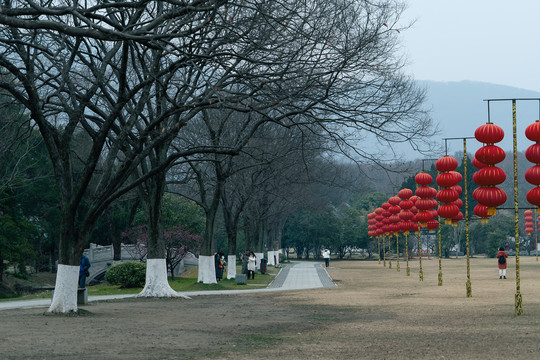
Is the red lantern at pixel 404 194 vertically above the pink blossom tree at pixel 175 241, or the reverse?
the red lantern at pixel 404 194

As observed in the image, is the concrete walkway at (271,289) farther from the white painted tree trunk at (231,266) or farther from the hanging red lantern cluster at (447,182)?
the hanging red lantern cluster at (447,182)

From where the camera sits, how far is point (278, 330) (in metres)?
16.3

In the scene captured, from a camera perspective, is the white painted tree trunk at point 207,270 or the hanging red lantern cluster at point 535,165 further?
the white painted tree trunk at point 207,270

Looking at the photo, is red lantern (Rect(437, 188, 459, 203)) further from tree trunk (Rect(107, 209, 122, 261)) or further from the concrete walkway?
tree trunk (Rect(107, 209, 122, 261))

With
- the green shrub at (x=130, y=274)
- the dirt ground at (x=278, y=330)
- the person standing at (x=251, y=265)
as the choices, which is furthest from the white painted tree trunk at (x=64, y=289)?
the person standing at (x=251, y=265)

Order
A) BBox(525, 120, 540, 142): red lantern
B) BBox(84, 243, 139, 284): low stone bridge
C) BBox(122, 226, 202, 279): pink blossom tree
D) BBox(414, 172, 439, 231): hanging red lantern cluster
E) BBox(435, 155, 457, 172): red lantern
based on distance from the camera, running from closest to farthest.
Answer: BBox(525, 120, 540, 142): red lantern, BBox(435, 155, 457, 172): red lantern, BBox(414, 172, 439, 231): hanging red lantern cluster, BBox(122, 226, 202, 279): pink blossom tree, BBox(84, 243, 139, 284): low stone bridge

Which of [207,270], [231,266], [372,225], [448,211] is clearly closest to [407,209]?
[231,266]

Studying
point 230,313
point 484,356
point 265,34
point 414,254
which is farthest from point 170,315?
point 414,254

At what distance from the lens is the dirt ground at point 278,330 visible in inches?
479

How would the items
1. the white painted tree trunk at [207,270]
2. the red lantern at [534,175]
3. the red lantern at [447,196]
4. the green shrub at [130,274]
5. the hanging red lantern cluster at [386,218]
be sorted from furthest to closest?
the hanging red lantern cluster at [386,218] → the green shrub at [130,274] → the white painted tree trunk at [207,270] → the red lantern at [447,196] → the red lantern at [534,175]

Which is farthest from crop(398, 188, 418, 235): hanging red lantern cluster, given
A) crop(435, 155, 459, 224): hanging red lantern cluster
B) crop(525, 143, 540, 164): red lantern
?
crop(525, 143, 540, 164): red lantern

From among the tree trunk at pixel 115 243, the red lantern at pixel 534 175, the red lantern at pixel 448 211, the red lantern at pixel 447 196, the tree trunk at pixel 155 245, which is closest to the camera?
the red lantern at pixel 534 175

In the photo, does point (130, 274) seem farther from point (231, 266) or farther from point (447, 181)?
point (447, 181)

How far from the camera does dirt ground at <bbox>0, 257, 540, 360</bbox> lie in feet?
39.9
